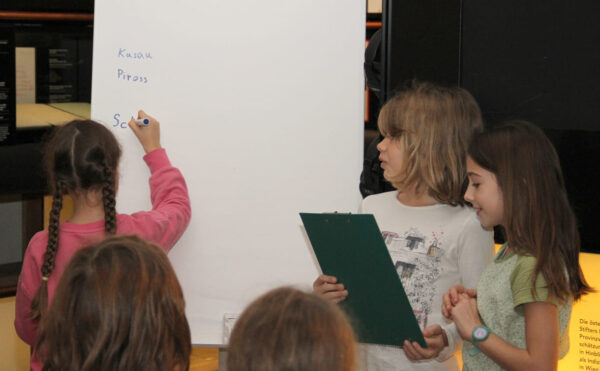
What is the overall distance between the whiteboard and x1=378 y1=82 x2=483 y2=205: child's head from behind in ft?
0.86

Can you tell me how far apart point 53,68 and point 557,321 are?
2.77 m

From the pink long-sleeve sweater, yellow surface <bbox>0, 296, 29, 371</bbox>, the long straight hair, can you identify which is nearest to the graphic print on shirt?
the long straight hair

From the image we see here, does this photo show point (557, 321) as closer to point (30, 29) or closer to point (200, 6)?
point (200, 6)

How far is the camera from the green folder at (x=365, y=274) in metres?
1.71

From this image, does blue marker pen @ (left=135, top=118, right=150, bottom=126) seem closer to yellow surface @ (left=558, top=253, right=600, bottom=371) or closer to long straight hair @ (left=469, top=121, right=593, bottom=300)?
long straight hair @ (left=469, top=121, right=593, bottom=300)

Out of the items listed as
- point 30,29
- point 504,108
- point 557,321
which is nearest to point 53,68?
point 30,29

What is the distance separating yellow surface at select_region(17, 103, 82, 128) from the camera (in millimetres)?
3600

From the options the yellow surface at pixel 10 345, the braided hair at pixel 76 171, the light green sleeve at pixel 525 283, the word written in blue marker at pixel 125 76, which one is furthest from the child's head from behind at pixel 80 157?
the yellow surface at pixel 10 345

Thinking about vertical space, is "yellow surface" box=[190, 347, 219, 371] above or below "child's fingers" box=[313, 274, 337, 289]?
below

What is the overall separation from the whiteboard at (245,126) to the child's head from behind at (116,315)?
0.85 m

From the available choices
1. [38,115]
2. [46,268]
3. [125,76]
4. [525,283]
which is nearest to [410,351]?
[525,283]

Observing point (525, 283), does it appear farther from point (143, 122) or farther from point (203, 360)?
point (203, 360)

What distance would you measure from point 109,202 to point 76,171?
0.11m

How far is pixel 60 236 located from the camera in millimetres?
1910
